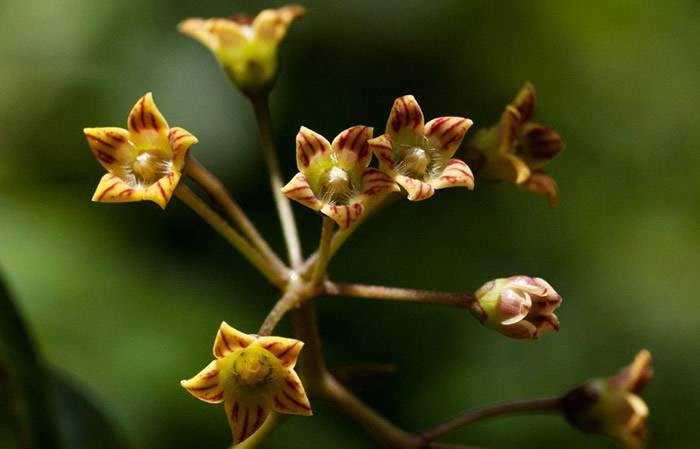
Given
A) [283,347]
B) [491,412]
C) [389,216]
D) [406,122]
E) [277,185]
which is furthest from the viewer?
[389,216]

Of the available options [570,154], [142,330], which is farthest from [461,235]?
[142,330]

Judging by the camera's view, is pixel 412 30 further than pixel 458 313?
Yes

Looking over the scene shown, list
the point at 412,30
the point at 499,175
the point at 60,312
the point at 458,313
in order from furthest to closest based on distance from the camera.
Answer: the point at 412,30 < the point at 458,313 < the point at 60,312 < the point at 499,175

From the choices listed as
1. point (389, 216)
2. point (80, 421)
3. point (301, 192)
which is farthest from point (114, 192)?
point (389, 216)

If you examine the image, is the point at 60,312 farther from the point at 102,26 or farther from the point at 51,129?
the point at 102,26

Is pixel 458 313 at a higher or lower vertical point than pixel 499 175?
lower

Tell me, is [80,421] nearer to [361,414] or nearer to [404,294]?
[361,414]
